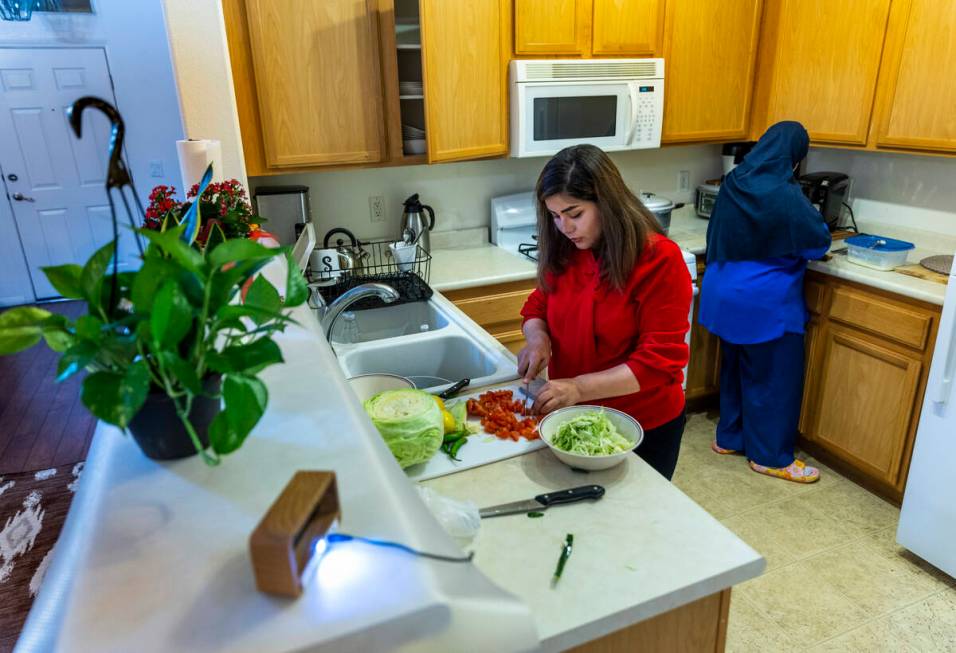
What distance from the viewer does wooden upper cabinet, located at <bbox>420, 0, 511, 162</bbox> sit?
240 cm

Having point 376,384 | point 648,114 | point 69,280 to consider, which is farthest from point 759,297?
point 69,280

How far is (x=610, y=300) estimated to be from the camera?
4.98ft

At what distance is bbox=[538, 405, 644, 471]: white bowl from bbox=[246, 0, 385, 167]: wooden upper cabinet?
5.37 feet

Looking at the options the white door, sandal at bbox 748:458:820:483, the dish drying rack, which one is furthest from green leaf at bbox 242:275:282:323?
the white door

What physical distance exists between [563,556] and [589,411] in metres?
0.40

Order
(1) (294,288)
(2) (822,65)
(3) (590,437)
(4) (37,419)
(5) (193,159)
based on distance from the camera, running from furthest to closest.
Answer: (4) (37,419), (2) (822,65), (5) (193,159), (3) (590,437), (1) (294,288)

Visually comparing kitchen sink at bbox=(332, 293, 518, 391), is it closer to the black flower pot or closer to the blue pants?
the black flower pot

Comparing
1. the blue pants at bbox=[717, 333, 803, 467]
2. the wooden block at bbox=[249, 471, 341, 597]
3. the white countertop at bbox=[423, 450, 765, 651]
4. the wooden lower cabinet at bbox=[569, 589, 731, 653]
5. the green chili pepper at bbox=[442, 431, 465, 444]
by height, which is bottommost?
the blue pants at bbox=[717, 333, 803, 467]

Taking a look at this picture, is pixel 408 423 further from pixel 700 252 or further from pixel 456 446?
pixel 700 252

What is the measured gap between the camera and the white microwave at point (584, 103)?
2.64m

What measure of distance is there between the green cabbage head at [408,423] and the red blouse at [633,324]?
0.51 meters

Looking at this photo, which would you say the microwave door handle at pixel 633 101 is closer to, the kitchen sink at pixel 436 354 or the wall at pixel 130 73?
the kitchen sink at pixel 436 354

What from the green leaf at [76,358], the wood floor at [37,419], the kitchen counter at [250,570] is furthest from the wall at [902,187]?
the wood floor at [37,419]

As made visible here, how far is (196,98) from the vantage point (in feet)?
6.98
